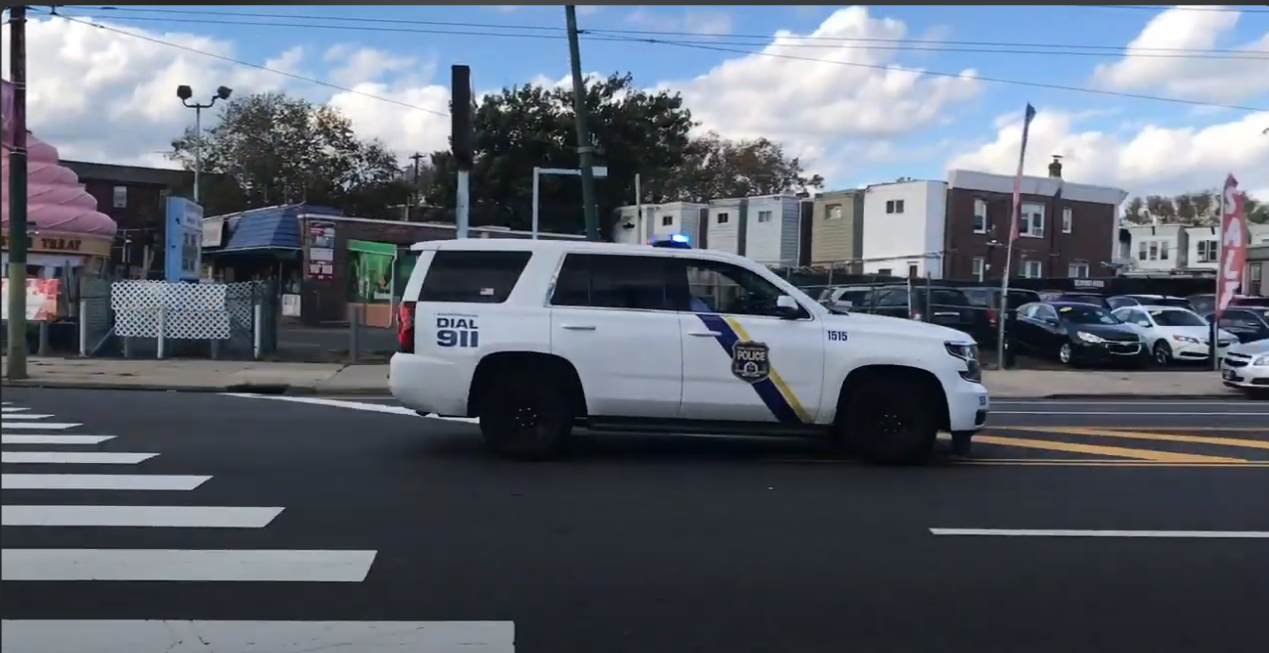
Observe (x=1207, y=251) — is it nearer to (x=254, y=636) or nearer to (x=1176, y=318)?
(x=1176, y=318)

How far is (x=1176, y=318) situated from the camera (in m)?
25.4

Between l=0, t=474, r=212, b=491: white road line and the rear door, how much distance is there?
319 cm

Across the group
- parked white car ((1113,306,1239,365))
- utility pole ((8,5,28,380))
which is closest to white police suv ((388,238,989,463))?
utility pole ((8,5,28,380))

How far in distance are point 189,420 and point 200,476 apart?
4002mm

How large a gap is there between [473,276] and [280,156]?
54564 millimetres

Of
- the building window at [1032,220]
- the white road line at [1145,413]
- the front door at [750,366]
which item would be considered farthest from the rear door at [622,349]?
the building window at [1032,220]

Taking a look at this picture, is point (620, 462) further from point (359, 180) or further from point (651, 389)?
point (359, 180)

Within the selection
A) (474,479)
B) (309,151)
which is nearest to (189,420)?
(474,479)

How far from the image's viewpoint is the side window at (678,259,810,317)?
1025cm

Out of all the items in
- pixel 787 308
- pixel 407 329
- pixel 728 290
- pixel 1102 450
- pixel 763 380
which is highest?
pixel 728 290

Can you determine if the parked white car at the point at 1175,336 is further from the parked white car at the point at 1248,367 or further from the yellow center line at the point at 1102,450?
the yellow center line at the point at 1102,450

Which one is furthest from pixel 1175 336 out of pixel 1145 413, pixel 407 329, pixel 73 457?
pixel 73 457

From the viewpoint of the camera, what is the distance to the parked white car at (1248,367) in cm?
1877

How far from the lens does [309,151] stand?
62.5m
